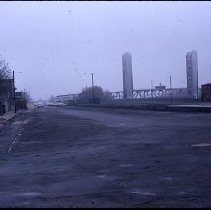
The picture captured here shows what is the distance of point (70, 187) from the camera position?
10.3 m

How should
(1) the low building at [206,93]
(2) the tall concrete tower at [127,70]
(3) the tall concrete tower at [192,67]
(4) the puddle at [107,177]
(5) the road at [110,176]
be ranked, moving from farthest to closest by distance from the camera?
(2) the tall concrete tower at [127,70]
(3) the tall concrete tower at [192,67]
(1) the low building at [206,93]
(4) the puddle at [107,177]
(5) the road at [110,176]

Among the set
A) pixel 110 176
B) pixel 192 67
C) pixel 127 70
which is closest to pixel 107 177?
pixel 110 176

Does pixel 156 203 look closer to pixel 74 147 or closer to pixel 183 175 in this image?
pixel 183 175

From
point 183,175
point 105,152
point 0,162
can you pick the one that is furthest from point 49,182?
point 105,152

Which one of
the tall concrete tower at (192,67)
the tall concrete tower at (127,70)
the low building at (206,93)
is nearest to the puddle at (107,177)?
the low building at (206,93)

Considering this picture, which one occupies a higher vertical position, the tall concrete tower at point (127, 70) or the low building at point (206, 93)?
the tall concrete tower at point (127, 70)

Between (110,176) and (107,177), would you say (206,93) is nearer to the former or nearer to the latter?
(110,176)

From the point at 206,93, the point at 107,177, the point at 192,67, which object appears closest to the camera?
the point at 107,177

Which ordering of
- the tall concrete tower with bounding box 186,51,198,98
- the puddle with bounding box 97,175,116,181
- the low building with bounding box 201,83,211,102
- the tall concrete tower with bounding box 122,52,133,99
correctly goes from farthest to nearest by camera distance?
the tall concrete tower with bounding box 122,52,133,99 → the tall concrete tower with bounding box 186,51,198,98 → the low building with bounding box 201,83,211,102 → the puddle with bounding box 97,175,116,181

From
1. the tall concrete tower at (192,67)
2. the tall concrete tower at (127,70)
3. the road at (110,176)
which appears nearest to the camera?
the road at (110,176)

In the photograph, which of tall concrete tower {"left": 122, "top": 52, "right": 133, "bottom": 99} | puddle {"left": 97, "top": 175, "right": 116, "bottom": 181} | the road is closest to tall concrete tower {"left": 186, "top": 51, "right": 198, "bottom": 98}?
tall concrete tower {"left": 122, "top": 52, "right": 133, "bottom": 99}

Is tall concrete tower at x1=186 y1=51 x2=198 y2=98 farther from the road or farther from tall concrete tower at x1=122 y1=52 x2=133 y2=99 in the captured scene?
the road

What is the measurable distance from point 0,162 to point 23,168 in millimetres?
2183

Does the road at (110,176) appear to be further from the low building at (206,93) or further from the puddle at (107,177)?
the low building at (206,93)
